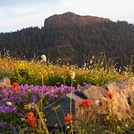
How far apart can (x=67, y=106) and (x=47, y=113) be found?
0.40 m

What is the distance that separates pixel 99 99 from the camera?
4.78 meters

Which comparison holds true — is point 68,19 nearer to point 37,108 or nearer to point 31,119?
point 37,108

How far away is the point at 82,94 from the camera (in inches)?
187

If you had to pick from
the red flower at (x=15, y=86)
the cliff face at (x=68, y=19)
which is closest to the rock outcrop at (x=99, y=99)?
the red flower at (x=15, y=86)

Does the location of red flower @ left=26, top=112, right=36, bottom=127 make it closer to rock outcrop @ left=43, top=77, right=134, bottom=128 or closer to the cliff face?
rock outcrop @ left=43, top=77, right=134, bottom=128

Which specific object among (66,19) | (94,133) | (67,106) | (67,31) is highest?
(66,19)

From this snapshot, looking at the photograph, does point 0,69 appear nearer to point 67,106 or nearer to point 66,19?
point 67,106

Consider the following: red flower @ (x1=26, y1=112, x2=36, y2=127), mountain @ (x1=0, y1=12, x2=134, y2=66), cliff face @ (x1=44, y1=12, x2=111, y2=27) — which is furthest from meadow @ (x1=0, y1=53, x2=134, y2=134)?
cliff face @ (x1=44, y1=12, x2=111, y2=27)

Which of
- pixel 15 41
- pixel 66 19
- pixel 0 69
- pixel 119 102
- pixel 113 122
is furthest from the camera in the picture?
pixel 66 19

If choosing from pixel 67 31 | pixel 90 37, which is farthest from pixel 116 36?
pixel 67 31

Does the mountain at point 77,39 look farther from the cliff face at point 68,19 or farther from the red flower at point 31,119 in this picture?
the red flower at point 31,119

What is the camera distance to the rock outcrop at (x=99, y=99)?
14.5 ft

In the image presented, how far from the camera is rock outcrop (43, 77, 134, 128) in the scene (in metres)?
4.42

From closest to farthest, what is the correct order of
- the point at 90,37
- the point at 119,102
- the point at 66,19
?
the point at 119,102 → the point at 90,37 → the point at 66,19
